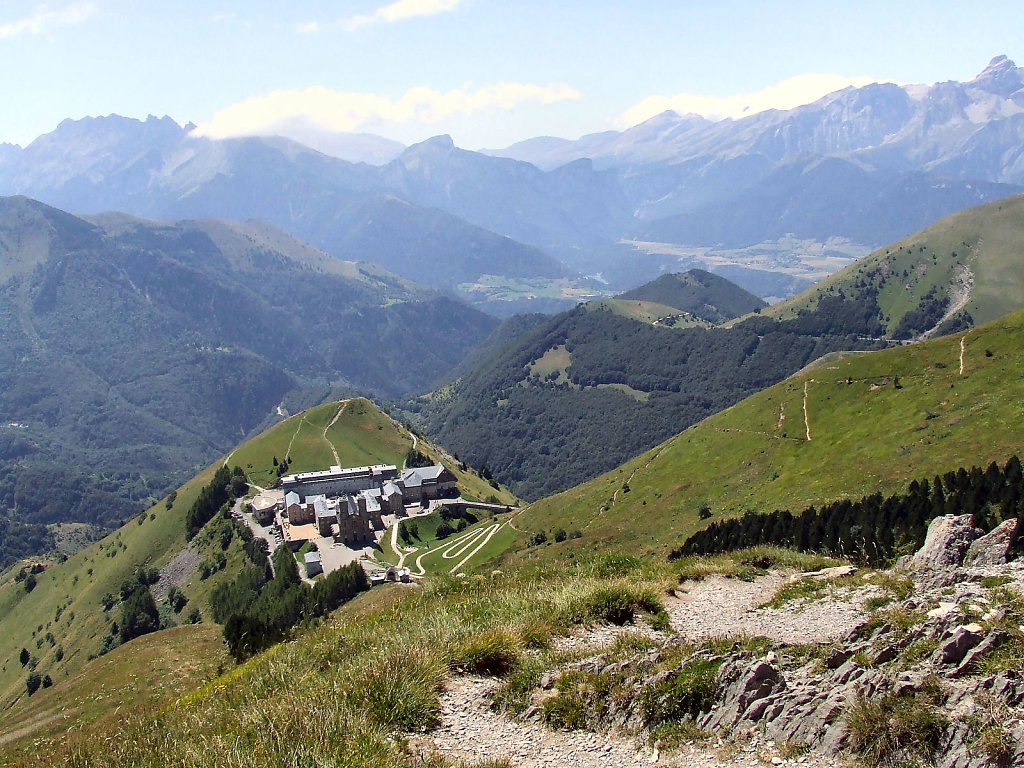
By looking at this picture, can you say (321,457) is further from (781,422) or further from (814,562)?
(814,562)

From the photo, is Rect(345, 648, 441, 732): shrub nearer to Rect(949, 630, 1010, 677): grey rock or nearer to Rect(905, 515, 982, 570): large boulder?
Rect(949, 630, 1010, 677): grey rock

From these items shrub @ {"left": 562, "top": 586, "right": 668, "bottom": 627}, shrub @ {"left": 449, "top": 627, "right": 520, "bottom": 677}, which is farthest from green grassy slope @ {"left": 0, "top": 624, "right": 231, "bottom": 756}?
shrub @ {"left": 449, "top": 627, "right": 520, "bottom": 677}

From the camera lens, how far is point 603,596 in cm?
1648

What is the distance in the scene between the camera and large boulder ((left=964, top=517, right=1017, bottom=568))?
17.1 meters

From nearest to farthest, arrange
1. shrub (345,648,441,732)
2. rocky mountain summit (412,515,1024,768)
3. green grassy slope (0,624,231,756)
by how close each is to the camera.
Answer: rocky mountain summit (412,515,1024,768) → shrub (345,648,441,732) → green grassy slope (0,624,231,756)

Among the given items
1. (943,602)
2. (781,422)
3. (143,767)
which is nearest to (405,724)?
(143,767)

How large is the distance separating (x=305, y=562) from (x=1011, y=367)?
3464 inches

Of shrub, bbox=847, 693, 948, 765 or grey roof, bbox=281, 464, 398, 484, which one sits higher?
shrub, bbox=847, 693, 948, 765

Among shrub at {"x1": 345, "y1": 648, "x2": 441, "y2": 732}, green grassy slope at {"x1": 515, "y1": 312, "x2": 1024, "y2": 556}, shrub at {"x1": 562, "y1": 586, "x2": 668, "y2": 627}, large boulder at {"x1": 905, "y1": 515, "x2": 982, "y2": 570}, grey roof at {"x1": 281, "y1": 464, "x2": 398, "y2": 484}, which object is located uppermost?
shrub at {"x1": 345, "y1": 648, "x2": 441, "y2": 732}

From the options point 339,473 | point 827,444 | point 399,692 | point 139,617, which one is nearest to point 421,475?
point 339,473

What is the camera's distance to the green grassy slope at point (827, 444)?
59594 millimetres

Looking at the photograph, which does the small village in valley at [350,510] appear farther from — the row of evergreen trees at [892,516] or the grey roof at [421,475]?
the row of evergreen trees at [892,516]

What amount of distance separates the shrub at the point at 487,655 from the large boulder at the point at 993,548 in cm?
1155

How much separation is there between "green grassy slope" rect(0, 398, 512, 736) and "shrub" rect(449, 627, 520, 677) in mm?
101311
